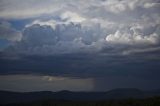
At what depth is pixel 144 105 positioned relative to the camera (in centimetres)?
19488

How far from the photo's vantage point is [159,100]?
19588 cm

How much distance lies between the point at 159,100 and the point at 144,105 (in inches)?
377
